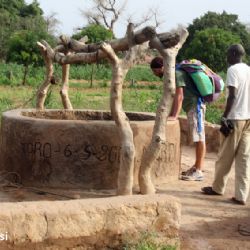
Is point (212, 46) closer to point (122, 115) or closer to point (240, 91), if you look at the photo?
point (240, 91)

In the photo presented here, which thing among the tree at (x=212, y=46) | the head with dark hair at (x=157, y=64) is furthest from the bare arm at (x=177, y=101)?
the tree at (x=212, y=46)

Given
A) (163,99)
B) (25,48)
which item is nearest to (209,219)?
(163,99)

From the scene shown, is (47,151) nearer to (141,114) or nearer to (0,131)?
(0,131)

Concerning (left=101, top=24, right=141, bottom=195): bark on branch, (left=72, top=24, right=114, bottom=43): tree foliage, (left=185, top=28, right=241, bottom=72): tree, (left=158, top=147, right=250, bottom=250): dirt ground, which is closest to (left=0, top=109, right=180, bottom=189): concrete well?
(left=158, top=147, right=250, bottom=250): dirt ground

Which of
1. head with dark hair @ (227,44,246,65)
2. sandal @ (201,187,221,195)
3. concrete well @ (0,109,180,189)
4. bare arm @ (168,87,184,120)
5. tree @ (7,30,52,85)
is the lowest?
sandal @ (201,187,221,195)

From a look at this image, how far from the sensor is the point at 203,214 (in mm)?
5219

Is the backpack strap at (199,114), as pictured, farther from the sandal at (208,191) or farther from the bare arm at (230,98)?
the bare arm at (230,98)

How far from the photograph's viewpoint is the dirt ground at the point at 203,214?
4.48m

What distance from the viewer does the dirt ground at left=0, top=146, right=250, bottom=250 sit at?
4.48 m

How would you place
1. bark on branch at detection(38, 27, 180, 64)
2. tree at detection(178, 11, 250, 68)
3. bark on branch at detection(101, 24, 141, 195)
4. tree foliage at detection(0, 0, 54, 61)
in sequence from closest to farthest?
bark on branch at detection(101, 24, 141, 195) < bark on branch at detection(38, 27, 180, 64) < tree foliage at detection(0, 0, 54, 61) < tree at detection(178, 11, 250, 68)

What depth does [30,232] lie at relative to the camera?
3.59 metres

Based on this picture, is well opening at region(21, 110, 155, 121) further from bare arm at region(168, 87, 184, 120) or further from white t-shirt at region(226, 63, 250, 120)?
white t-shirt at region(226, 63, 250, 120)

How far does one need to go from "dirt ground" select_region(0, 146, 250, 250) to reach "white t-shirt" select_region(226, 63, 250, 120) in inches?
35.0

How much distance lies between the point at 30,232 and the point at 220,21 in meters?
39.1
